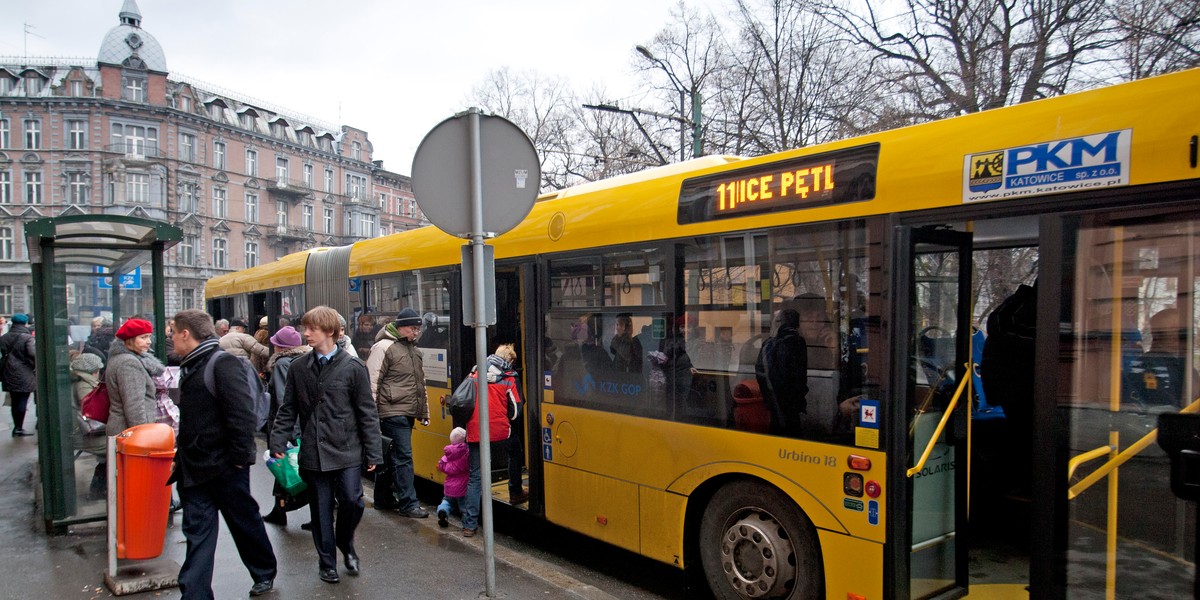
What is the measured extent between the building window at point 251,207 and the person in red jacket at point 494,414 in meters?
61.2

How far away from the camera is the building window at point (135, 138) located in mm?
54031

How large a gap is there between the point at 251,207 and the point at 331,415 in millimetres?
62670

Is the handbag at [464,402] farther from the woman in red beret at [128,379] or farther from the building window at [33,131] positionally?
the building window at [33,131]

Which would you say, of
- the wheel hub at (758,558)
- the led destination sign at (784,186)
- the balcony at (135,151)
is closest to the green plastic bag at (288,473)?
the wheel hub at (758,558)

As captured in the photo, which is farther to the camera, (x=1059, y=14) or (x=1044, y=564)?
(x=1059, y=14)

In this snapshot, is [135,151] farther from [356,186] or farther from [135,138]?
[356,186]

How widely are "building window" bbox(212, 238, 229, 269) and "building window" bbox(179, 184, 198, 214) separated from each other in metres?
2.95

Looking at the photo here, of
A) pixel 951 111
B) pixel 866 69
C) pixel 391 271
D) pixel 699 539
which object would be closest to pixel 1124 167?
pixel 699 539

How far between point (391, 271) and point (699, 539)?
532 centimetres

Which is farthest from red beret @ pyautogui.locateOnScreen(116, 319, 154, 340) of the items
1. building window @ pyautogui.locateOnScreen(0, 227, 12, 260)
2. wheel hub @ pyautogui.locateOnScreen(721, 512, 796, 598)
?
building window @ pyautogui.locateOnScreen(0, 227, 12, 260)

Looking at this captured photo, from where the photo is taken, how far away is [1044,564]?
342 centimetres

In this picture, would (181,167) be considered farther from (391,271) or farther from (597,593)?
(597,593)

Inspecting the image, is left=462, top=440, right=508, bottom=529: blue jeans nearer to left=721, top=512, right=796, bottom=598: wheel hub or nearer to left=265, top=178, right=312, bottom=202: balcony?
left=721, top=512, right=796, bottom=598: wheel hub

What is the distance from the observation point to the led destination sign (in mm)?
4082
